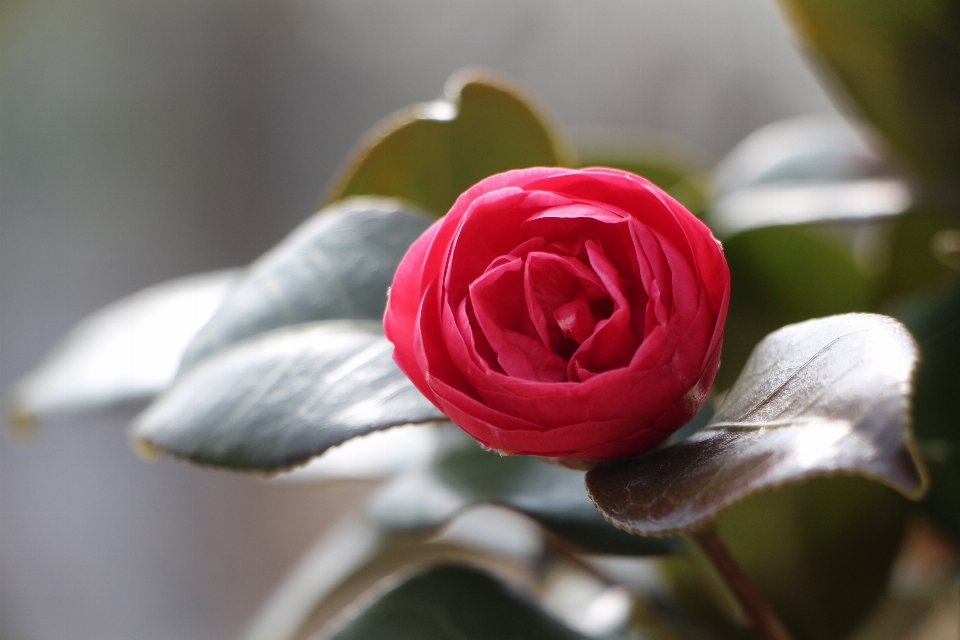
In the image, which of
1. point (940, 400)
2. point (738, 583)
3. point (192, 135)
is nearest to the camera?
point (738, 583)

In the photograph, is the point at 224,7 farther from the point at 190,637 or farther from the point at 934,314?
the point at 934,314

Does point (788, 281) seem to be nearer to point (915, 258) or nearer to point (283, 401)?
point (915, 258)

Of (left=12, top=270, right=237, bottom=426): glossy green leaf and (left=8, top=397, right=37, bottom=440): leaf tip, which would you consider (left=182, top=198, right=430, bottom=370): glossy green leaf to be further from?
(left=8, top=397, right=37, bottom=440): leaf tip

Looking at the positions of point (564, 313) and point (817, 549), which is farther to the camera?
point (817, 549)

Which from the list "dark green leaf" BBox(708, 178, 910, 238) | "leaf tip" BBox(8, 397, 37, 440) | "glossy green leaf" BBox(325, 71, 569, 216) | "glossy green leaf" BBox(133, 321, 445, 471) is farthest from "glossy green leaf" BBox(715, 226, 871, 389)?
"leaf tip" BBox(8, 397, 37, 440)

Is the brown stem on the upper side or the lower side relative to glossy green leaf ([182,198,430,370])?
lower

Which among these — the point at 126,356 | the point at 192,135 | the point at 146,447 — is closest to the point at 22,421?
the point at 126,356
